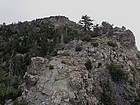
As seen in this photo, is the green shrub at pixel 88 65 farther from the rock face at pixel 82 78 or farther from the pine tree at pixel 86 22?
the pine tree at pixel 86 22

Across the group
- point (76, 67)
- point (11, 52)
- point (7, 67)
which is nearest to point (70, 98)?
point (76, 67)

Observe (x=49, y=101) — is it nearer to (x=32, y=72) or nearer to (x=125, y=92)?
(x=32, y=72)

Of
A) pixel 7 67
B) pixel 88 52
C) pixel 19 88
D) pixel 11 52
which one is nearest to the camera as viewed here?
pixel 19 88

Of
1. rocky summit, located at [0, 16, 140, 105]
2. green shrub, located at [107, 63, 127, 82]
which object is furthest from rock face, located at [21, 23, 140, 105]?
green shrub, located at [107, 63, 127, 82]

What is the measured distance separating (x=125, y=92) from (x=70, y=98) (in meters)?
9.44

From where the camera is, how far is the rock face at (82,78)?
1564 inches

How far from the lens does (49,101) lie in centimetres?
3869

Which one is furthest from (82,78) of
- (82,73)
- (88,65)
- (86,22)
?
(86,22)

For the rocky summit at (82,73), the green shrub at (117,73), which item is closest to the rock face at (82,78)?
the rocky summit at (82,73)

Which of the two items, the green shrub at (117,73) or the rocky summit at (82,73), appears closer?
the rocky summit at (82,73)

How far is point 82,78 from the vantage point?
41.6 metres

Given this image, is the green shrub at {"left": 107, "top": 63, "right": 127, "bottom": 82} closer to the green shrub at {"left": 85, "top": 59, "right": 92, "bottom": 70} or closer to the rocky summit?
the rocky summit

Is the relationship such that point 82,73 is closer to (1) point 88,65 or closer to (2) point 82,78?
(2) point 82,78

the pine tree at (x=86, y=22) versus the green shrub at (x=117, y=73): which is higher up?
the pine tree at (x=86, y=22)
